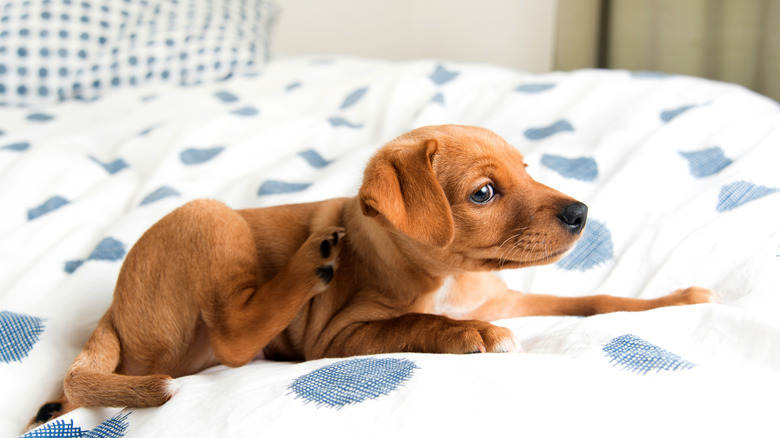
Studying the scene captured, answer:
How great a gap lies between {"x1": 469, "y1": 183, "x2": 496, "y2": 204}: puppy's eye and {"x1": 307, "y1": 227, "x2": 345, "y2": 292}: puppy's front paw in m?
0.39

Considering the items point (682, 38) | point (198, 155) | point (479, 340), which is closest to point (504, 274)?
point (479, 340)

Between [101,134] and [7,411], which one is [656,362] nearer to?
[7,411]

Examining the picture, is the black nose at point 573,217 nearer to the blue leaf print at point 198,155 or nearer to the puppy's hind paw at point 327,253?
the puppy's hind paw at point 327,253

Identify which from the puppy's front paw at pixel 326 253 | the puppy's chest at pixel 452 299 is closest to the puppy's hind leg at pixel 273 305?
the puppy's front paw at pixel 326 253

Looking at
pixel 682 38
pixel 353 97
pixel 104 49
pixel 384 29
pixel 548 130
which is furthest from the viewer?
pixel 384 29

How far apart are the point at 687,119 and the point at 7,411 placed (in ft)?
8.48

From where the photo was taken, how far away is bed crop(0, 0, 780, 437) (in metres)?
1.03

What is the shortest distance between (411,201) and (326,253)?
31 cm

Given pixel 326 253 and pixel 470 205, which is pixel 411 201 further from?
pixel 326 253

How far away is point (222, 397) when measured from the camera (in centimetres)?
120

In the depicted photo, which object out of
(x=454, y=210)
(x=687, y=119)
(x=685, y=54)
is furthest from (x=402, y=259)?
(x=685, y=54)

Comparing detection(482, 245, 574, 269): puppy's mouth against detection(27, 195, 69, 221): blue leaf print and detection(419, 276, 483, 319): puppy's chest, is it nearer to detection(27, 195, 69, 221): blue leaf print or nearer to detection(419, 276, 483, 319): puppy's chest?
detection(419, 276, 483, 319): puppy's chest

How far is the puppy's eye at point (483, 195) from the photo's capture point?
158cm

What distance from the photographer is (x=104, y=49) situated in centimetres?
413
